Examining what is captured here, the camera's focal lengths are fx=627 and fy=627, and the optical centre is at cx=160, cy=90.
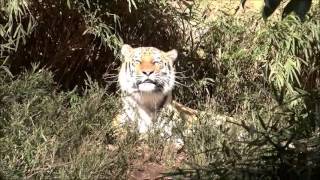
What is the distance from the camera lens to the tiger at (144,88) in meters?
5.03

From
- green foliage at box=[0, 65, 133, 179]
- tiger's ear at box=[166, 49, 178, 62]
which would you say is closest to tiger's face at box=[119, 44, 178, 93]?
tiger's ear at box=[166, 49, 178, 62]

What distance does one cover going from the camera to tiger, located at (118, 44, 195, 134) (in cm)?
503

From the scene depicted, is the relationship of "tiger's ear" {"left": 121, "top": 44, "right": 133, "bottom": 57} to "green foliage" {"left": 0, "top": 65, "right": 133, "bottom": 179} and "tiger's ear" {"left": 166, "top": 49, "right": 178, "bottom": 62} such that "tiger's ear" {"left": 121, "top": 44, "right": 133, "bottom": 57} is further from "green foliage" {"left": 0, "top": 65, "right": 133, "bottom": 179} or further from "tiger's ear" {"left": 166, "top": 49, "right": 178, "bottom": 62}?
"green foliage" {"left": 0, "top": 65, "right": 133, "bottom": 179}

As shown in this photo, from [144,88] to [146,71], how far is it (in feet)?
0.45

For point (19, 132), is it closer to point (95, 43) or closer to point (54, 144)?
point (54, 144)

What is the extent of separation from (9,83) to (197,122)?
1.43 meters

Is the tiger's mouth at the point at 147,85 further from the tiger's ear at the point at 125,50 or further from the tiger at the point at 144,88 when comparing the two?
the tiger's ear at the point at 125,50

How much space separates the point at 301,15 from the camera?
1.58 metres

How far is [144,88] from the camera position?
504cm

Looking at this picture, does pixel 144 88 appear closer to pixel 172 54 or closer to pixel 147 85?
pixel 147 85

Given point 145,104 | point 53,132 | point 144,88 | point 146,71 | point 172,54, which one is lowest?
point 53,132

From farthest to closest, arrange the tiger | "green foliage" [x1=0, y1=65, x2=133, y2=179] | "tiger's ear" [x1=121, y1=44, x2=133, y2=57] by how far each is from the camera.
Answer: "tiger's ear" [x1=121, y1=44, x2=133, y2=57], the tiger, "green foliage" [x1=0, y1=65, x2=133, y2=179]

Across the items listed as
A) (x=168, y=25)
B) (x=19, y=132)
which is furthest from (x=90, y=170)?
(x=168, y=25)

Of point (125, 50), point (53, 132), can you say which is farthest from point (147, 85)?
point (53, 132)
